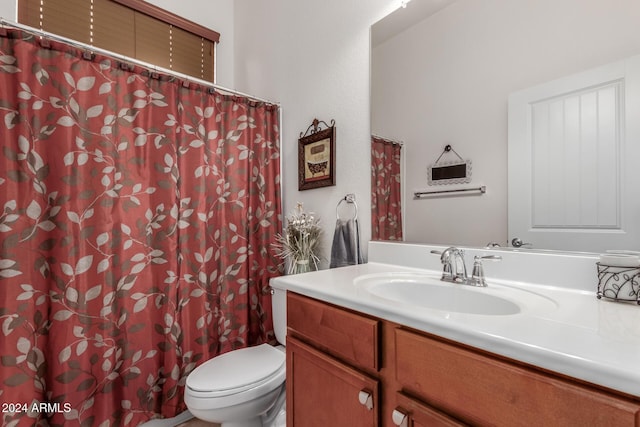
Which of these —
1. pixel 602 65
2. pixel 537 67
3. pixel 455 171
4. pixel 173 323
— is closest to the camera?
pixel 602 65

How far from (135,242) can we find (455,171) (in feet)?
5.01

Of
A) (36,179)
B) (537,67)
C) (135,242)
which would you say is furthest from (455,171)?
(36,179)

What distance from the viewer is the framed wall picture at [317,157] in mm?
1654

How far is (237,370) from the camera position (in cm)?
Result: 138

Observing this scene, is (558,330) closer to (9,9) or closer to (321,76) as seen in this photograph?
(321,76)

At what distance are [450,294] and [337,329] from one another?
1.36ft

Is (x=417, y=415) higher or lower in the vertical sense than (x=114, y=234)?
lower

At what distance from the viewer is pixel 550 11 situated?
978 millimetres

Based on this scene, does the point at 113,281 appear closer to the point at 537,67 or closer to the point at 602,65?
the point at 537,67

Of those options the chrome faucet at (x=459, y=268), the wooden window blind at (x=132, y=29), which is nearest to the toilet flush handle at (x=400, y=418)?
the chrome faucet at (x=459, y=268)

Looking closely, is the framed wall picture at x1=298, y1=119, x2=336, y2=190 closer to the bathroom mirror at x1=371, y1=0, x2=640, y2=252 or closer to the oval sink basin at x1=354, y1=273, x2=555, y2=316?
the bathroom mirror at x1=371, y1=0, x2=640, y2=252

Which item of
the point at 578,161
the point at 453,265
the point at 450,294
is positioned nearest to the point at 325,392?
the point at 450,294

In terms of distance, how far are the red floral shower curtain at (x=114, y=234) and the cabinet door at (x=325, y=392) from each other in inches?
34.4

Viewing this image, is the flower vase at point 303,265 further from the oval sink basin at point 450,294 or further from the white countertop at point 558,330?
the white countertop at point 558,330
